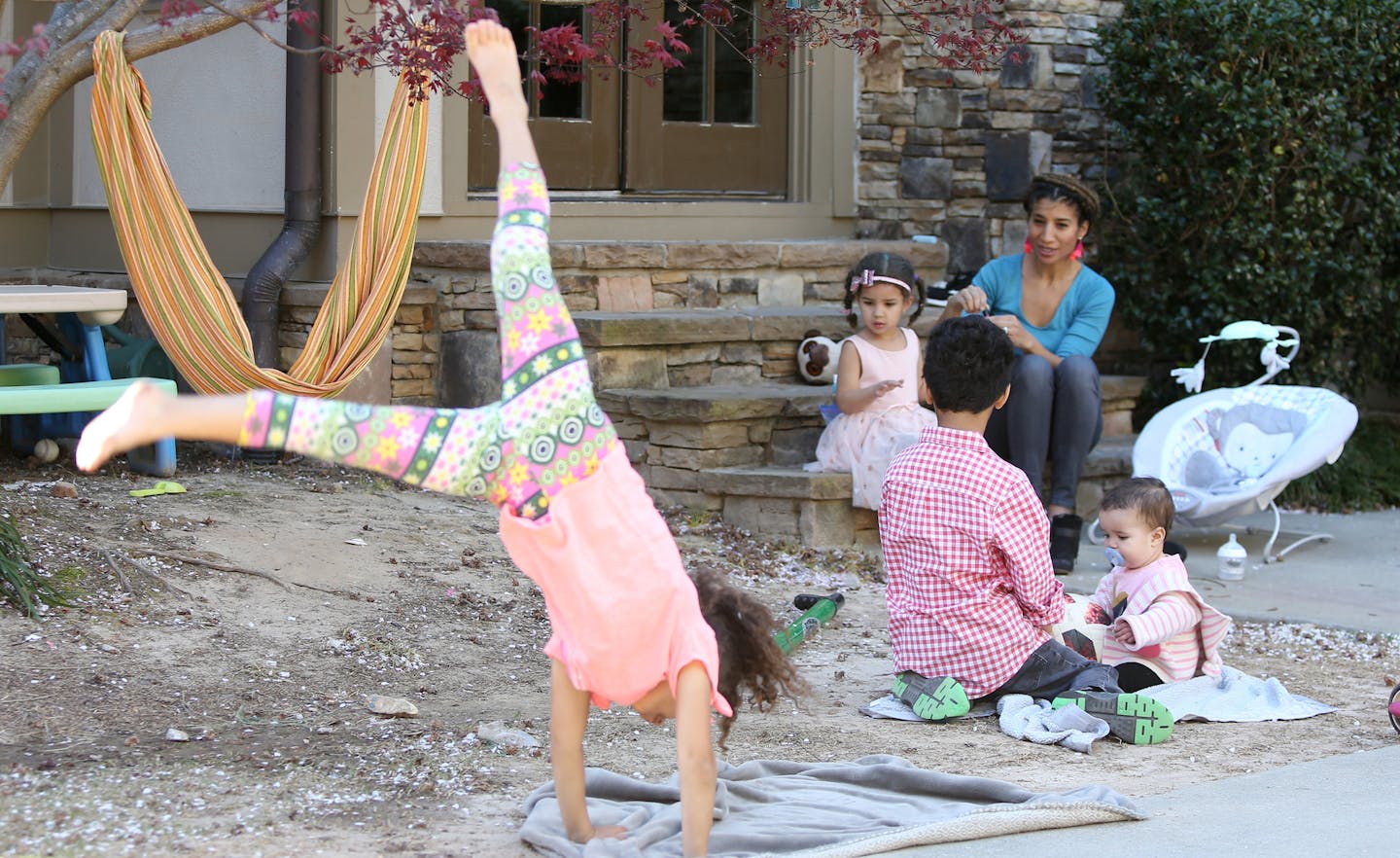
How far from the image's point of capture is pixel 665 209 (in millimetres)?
6879

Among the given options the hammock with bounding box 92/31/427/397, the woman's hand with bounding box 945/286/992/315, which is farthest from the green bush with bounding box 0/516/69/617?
the woman's hand with bounding box 945/286/992/315

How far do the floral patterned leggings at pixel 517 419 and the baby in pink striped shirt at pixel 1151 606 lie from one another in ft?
5.96

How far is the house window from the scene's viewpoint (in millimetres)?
6715

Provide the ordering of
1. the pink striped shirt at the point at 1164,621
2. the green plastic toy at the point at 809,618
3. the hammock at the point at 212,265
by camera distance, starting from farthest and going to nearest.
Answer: the hammock at the point at 212,265 → the green plastic toy at the point at 809,618 → the pink striped shirt at the point at 1164,621

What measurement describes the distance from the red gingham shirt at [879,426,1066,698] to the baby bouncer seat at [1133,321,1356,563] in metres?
1.96

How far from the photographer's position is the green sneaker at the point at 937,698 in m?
3.73

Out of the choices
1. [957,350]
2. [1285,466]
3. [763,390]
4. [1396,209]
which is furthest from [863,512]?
[1396,209]

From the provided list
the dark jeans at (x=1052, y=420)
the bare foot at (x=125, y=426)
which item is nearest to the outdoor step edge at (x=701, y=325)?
the dark jeans at (x=1052, y=420)

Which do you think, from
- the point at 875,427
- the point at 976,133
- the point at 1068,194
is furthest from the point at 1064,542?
the point at 976,133

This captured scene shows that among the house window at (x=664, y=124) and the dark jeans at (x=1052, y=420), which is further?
the house window at (x=664, y=124)

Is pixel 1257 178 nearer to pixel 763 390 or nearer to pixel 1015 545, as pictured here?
pixel 763 390

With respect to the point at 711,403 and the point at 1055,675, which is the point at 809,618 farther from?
the point at 711,403

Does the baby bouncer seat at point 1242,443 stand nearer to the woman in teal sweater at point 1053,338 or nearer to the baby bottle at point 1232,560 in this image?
the baby bottle at point 1232,560

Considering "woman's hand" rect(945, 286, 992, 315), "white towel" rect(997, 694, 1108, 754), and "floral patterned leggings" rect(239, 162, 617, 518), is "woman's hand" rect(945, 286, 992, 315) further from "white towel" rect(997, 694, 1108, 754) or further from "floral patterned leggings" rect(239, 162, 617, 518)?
"floral patterned leggings" rect(239, 162, 617, 518)
